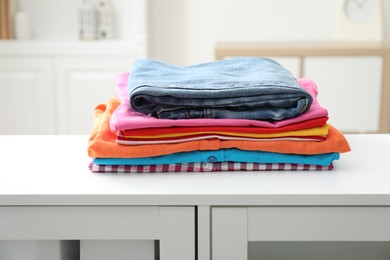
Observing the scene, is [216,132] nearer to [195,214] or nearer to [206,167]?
[206,167]

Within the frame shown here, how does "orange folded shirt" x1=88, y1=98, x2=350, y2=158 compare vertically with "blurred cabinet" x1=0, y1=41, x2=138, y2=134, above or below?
above

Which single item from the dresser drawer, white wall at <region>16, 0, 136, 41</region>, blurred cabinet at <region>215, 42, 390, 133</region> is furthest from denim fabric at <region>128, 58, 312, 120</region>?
white wall at <region>16, 0, 136, 41</region>

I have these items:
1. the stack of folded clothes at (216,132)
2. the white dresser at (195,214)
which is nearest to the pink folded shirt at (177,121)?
the stack of folded clothes at (216,132)

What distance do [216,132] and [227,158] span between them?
0.05m

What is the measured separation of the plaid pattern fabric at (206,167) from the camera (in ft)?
3.87

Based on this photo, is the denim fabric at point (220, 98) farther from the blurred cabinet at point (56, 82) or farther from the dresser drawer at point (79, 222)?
the blurred cabinet at point (56, 82)

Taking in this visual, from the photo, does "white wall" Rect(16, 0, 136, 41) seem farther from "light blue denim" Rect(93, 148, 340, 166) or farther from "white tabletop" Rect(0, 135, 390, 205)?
"light blue denim" Rect(93, 148, 340, 166)

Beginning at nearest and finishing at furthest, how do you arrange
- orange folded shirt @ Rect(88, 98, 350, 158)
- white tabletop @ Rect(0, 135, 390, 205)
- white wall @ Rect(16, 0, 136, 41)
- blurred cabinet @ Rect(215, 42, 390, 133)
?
white tabletop @ Rect(0, 135, 390, 205) < orange folded shirt @ Rect(88, 98, 350, 158) < blurred cabinet @ Rect(215, 42, 390, 133) < white wall @ Rect(16, 0, 136, 41)

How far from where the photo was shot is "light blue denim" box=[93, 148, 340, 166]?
46.2 inches

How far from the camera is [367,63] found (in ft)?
10.5

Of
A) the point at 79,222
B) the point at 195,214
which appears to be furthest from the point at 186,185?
the point at 79,222

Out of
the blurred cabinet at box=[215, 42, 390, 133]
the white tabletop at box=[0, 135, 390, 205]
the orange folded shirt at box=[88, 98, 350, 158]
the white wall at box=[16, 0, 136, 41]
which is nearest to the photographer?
the white tabletop at box=[0, 135, 390, 205]

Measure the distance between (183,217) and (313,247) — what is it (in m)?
0.39

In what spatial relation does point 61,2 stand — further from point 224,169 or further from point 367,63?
point 224,169
